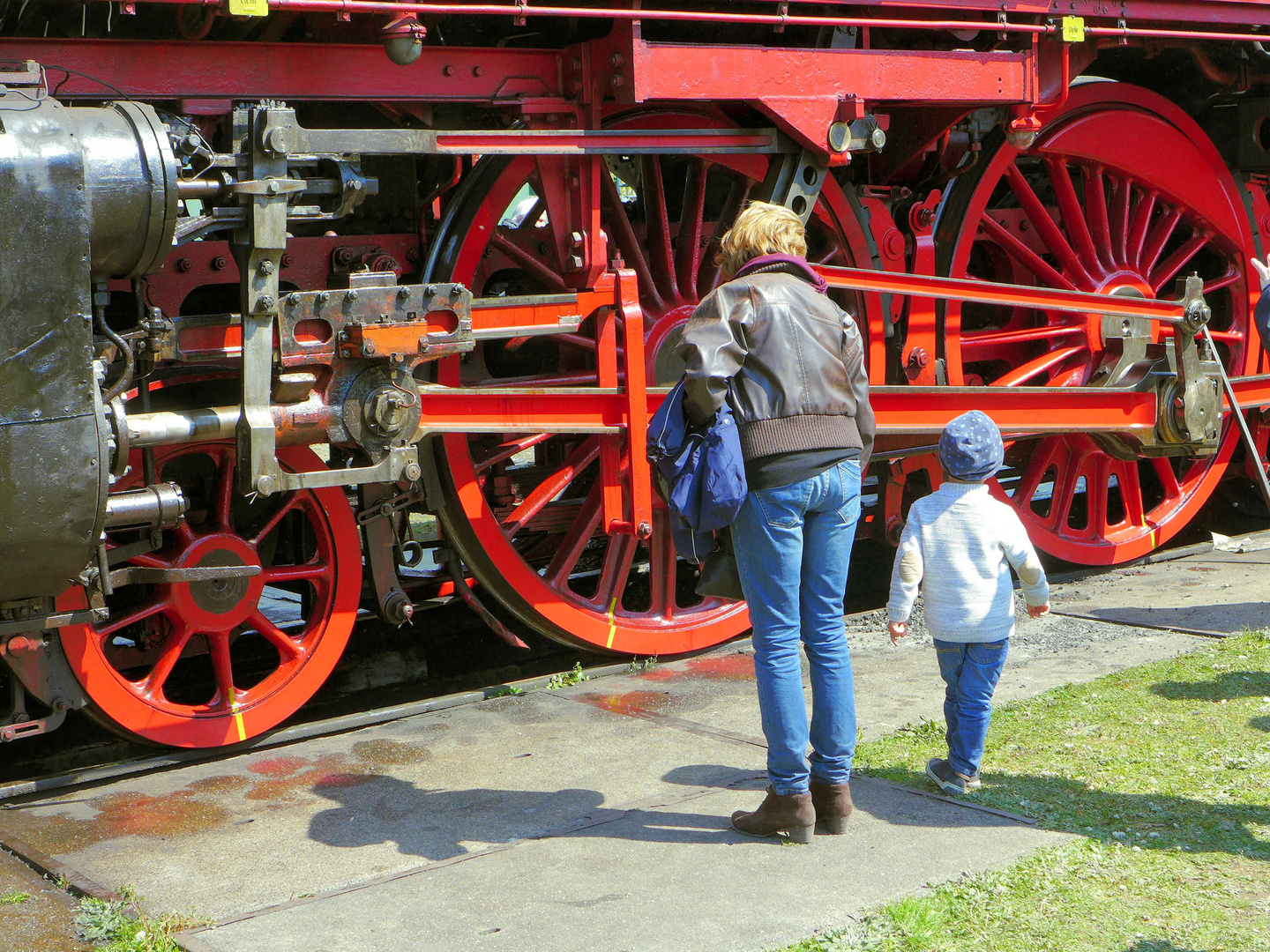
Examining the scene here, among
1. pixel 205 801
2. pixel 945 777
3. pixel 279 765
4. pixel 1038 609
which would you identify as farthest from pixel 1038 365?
pixel 205 801

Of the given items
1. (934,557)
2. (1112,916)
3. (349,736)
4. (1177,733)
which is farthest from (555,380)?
(1112,916)

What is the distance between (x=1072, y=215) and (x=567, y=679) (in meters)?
3.34

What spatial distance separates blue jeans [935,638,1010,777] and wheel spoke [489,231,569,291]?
2124mm

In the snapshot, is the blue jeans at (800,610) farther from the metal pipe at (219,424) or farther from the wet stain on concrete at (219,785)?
the wet stain on concrete at (219,785)

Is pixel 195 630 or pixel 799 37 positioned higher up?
pixel 799 37

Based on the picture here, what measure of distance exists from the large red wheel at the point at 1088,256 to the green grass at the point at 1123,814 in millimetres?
1736

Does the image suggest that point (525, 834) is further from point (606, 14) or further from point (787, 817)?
point (606, 14)

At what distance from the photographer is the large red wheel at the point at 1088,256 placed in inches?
250

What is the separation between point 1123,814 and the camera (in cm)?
368

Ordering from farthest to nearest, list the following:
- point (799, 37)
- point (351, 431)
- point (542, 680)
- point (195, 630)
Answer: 1. point (799, 37)
2. point (542, 680)
3. point (195, 630)
4. point (351, 431)

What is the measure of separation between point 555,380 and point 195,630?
159cm

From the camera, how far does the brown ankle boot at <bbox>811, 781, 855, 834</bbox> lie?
358cm

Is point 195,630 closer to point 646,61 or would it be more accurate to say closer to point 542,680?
point 542,680

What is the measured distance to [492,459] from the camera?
205 inches
